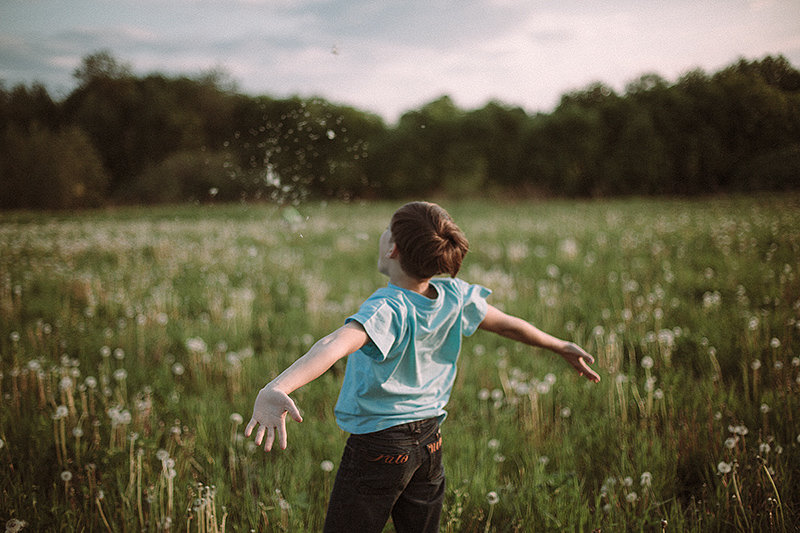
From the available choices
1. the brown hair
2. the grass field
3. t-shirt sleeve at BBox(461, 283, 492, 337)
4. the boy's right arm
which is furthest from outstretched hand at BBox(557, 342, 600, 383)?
the boy's right arm

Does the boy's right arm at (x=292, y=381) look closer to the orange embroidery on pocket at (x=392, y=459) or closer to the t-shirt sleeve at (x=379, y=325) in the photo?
the t-shirt sleeve at (x=379, y=325)

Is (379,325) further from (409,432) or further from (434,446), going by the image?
(434,446)

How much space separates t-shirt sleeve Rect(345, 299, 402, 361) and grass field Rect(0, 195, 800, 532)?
79 centimetres

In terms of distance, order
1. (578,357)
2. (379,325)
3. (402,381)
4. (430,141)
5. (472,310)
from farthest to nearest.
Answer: (430,141), (578,357), (472,310), (402,381), (379,325)

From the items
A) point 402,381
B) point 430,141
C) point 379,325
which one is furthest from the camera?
point 430,141

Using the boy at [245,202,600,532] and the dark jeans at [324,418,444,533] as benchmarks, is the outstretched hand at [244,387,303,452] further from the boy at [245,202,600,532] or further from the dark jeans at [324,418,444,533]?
the dark jeans at [324,418,444,533]

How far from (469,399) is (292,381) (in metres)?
2.43

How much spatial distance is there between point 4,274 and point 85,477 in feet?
20.2

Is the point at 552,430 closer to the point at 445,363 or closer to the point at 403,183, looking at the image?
the point at 445,363

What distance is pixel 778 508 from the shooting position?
2209 mm

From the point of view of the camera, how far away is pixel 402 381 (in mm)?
1952

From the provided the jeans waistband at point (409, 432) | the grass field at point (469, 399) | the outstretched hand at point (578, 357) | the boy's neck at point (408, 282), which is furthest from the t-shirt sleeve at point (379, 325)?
the outstretched hand at point (578, 357)

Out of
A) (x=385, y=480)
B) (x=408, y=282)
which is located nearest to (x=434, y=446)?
(x=385, y=480)

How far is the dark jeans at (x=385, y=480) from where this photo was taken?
5.96 ft
